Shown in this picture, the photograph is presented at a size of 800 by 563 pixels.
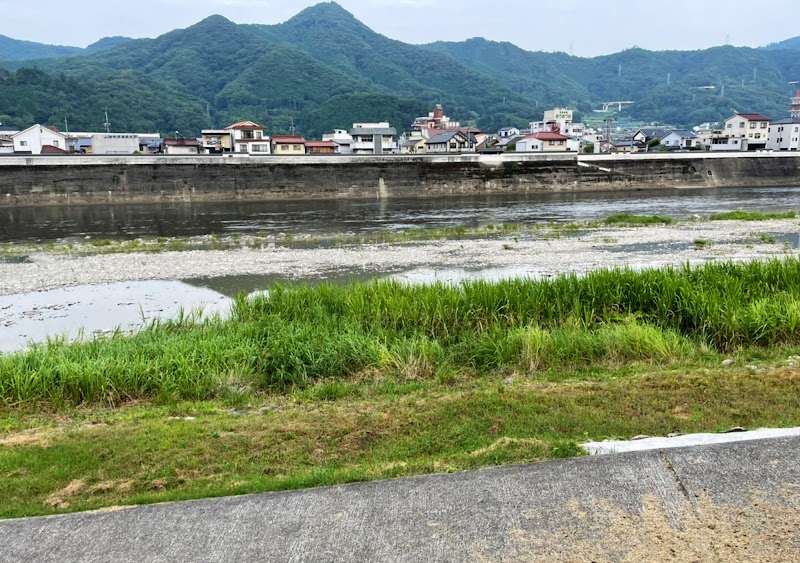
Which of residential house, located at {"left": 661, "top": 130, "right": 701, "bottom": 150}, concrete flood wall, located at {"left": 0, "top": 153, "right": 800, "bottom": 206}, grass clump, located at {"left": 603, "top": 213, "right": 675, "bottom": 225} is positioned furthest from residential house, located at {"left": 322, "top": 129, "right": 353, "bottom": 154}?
grass clump, located at {"left": 603, "top": 213, "right": 675, "bottom": 225}

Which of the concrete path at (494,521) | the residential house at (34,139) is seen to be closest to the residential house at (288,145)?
the residential house at (34,139)

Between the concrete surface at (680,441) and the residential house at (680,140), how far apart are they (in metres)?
85.0

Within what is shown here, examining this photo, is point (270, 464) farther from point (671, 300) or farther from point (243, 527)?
point (671, 300)

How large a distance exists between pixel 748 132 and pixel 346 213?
207 ft

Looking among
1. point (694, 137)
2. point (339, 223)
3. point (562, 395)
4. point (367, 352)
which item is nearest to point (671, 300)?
point (562, 395)

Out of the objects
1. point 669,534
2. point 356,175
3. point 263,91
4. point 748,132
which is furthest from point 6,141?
point 748,132

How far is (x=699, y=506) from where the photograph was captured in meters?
3.16

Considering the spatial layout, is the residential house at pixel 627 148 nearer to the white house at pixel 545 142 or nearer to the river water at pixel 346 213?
the white house at pixel 545 142

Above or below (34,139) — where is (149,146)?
below

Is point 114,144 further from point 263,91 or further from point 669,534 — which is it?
point 263,91

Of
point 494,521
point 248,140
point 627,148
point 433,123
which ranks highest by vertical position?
point 433,123

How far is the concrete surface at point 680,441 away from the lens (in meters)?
3.81

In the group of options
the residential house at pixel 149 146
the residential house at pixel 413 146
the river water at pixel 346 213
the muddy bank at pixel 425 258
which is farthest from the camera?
the residential house at pixel 413 146

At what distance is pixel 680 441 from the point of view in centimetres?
388
